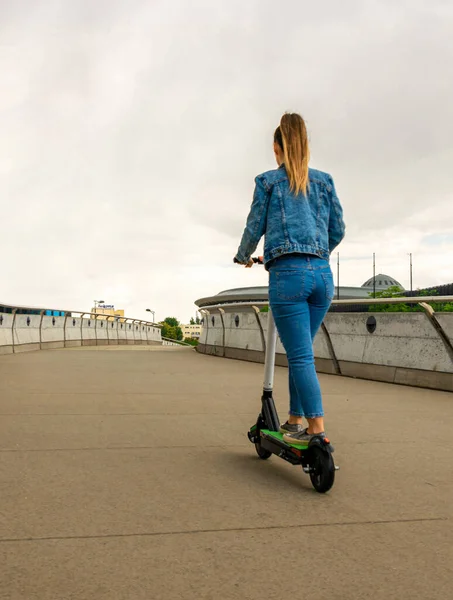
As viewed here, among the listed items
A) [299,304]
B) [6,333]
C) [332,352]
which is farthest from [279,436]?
[6,333]

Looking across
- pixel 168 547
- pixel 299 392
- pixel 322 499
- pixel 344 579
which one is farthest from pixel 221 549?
pixel 299 392

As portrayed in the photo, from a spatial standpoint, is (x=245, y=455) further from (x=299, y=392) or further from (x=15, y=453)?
(x=15, y=453)

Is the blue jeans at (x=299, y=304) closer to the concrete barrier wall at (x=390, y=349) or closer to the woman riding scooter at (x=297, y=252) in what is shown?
the woman riding scooter at (x=297, y=252)

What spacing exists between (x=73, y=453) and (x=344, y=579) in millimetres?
2443

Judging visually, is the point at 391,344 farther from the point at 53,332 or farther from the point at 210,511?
the point at 53,332

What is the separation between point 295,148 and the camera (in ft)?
12.6

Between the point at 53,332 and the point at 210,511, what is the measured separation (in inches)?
785

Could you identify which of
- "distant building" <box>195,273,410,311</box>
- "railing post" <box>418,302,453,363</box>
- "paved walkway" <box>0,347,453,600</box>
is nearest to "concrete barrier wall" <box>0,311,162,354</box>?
"railing post" <box>418,302,453,363</box>

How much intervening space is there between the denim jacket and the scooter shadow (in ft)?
4.10

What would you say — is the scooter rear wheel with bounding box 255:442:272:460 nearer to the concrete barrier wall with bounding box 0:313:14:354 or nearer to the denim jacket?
the denim jacket

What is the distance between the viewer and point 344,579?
2.24 m

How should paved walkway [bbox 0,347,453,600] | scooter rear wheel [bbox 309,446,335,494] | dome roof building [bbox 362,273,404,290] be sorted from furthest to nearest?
dome roof building [bbox 362,273,404,290]
scooter rear wheel [bbox 309,446,335,494]
paved walkway [bbox 0,347,453,600]

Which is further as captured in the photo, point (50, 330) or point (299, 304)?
point (50, 330)

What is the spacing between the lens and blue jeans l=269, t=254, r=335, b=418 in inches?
144
